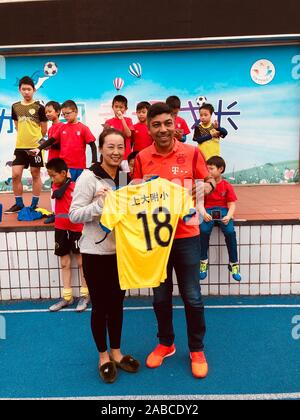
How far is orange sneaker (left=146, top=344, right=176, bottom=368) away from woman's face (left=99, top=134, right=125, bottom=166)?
1.72 meters

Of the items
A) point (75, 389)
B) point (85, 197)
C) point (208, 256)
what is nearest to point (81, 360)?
point (75, 389)

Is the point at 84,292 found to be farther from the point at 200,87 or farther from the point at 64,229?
the point at 200,87

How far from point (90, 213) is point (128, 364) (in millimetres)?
1377

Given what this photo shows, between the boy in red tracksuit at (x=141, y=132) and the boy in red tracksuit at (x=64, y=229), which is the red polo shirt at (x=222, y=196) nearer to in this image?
the boy in red tracksuit at (x=64, y=229)

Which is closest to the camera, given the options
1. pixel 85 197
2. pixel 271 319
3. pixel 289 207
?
pixel 85 197

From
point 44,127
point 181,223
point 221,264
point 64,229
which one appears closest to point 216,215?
point 221,264

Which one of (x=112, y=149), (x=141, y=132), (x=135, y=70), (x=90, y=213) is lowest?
(x=90, y=213)

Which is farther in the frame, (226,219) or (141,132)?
(141,132)

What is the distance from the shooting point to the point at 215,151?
19.6ft

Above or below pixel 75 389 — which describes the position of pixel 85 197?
above

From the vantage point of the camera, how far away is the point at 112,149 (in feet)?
9.53

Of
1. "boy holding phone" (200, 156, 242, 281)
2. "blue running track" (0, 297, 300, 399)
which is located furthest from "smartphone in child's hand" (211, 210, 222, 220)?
"blue running track" (0, 297, 300, 399)

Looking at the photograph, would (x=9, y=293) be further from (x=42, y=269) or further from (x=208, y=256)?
(x=208, y=256)

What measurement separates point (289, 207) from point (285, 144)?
11.4ft
